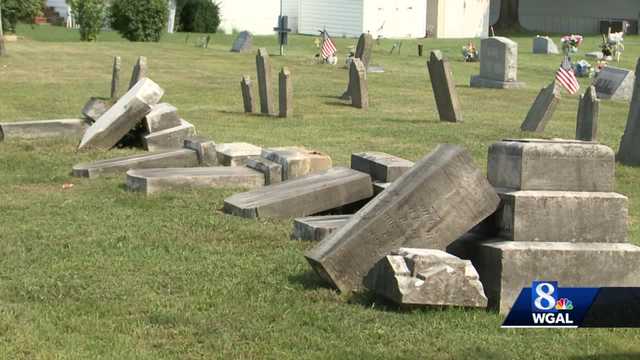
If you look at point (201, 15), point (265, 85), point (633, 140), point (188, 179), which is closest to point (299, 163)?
point (188, 179)

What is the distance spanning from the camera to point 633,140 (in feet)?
43.3

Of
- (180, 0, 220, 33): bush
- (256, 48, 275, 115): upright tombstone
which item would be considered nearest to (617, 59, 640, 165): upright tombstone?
(256, 48, 275, 115): upright tombstone

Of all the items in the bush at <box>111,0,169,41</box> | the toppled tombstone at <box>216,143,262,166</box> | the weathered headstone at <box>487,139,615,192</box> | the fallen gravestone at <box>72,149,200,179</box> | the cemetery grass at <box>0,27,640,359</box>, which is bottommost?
the cemetery grass at <box>0,27,640,359</box>

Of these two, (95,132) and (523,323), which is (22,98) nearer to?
(95,132)

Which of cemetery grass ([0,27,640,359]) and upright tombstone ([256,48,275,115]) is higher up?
upright tombstone ([256,48,275,115])

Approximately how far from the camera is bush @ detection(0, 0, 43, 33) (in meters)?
38.7

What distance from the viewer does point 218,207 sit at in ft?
30.9

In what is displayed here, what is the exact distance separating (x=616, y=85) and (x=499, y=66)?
3.23m

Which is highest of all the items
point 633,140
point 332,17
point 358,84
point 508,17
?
point 508,17

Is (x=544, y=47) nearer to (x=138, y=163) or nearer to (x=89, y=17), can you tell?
(x=89, y=17)

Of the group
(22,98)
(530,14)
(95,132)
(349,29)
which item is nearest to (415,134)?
(95,132)

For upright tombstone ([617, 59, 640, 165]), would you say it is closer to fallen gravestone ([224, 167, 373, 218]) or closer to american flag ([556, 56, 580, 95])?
fallen gravestone ([224, 167, 373, 218])

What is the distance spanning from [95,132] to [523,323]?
389 inches

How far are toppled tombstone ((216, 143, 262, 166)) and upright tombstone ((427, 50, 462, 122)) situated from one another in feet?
21.8
